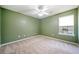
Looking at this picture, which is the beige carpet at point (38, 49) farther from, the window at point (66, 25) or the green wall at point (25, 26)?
the window at point (66, 25)

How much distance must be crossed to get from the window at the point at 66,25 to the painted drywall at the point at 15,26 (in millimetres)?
2853

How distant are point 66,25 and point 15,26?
12.5ft

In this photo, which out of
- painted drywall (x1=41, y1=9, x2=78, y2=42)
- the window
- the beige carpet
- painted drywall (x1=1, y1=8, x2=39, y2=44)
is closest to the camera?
the beige carpet

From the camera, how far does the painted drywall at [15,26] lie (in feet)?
10.6

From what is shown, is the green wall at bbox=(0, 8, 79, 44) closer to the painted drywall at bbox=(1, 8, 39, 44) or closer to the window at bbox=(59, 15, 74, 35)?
the painted drywall at bbox=(1, 8, 39, 44)

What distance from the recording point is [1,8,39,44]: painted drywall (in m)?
3.24

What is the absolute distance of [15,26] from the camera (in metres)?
3.85

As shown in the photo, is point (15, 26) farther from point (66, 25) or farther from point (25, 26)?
point (66, 25)

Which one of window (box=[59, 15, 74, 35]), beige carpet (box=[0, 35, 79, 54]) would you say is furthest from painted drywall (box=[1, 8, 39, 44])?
window (box=[59, 15, 74, 35])

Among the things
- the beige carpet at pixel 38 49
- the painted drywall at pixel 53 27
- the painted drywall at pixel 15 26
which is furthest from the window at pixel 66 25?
the painted drywall at pixel 15 26

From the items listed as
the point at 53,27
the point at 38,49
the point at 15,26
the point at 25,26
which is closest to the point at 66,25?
the point at 53,27

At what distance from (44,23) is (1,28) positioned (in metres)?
4.13

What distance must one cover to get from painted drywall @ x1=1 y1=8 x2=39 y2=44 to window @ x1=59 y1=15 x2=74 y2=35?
2853 millimetres
